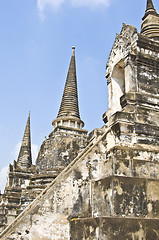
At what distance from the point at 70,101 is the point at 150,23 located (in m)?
10.6

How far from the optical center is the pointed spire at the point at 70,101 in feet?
57.7

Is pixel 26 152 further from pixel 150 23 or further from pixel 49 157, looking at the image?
pixel 150 23

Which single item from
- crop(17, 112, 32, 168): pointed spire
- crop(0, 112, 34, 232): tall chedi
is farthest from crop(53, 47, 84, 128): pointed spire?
crop(17, 112, 32, 168): pointed spire

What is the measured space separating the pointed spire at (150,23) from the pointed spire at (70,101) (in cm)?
925

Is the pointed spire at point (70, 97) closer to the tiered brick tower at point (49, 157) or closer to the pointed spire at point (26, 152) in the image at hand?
the tiered brick tower at point (49, 157)

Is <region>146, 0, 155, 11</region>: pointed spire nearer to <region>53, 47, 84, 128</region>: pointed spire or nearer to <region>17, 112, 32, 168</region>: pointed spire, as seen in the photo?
<region>53, 47, 84, 128</region>: pointed spire

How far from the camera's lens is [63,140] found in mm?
15531

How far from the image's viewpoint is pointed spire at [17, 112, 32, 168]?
21.5 metres

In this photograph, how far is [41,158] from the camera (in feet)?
50.8

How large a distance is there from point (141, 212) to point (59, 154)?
10.3m

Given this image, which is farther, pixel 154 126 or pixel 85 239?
pixel 154 126

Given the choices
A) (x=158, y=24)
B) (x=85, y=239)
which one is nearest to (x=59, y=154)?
(x=158, y=24)

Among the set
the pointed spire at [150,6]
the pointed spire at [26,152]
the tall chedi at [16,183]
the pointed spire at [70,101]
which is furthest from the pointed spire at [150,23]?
the pointed spire at [26,152]

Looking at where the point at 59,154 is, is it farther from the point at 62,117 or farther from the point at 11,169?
the point at 11,169
